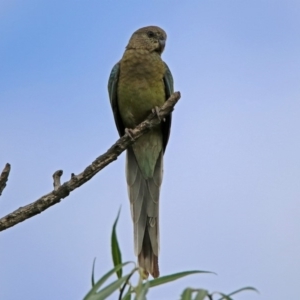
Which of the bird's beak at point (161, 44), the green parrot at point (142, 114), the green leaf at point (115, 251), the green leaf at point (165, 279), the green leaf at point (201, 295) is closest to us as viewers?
the green leaf at point (201, 295)

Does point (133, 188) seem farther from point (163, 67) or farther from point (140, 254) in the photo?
point (163, 67)

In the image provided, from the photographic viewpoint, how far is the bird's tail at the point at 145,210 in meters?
6.47

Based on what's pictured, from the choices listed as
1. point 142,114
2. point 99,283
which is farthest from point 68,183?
point 142,114

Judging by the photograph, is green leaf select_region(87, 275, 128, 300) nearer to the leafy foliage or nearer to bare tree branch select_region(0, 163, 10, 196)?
the leafy foliage

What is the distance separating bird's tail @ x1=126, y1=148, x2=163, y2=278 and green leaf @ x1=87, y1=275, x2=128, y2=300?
11.5 ft

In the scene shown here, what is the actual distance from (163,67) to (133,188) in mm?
1465

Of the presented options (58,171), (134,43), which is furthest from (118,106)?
(58,171)

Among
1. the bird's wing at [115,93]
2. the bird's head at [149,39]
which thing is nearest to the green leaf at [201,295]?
the bird's wing at [115,93]

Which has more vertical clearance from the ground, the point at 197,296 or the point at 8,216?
the point at 8,216

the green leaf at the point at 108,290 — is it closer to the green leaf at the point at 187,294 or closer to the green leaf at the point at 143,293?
the green leaf at the point at 143,293

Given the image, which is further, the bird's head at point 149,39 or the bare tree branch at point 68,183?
the bird's head at point 149,39

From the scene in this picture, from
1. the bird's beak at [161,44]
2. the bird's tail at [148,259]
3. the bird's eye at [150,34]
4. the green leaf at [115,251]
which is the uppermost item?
the bird's eye at [150,34]

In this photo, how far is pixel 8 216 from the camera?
4391 millimetres

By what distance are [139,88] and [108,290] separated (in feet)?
15.6
